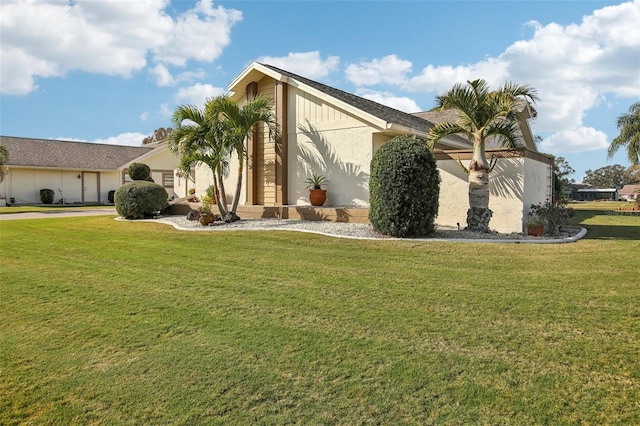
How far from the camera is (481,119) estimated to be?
400 inches

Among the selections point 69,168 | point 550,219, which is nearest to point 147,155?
point 69,168

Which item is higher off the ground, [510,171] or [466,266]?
[510,171]

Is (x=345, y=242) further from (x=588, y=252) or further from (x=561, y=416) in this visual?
(x=561, y=416)

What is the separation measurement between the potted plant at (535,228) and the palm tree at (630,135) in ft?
92.5

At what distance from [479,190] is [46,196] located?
105 ft

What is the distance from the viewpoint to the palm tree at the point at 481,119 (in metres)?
9.79

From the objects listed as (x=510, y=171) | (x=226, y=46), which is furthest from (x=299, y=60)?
(x=510, y=171)

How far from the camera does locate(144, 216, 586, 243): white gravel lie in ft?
30.7

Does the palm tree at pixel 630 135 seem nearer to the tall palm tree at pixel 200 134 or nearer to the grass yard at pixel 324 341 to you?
the grass yard at pixel 324 341

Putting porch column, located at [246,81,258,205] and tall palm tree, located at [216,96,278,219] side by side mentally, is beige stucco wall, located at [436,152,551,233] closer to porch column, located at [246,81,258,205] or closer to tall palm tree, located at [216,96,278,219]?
tall palm tree, located at [216,96,278,219]

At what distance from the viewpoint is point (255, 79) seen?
15930 mm

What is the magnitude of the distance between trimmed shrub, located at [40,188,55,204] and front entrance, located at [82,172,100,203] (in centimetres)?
274

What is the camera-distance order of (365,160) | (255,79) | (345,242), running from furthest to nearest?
1. (255,79)
2. (365,160)
3. (345,242)

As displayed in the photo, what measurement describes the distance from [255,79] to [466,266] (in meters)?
12.1
